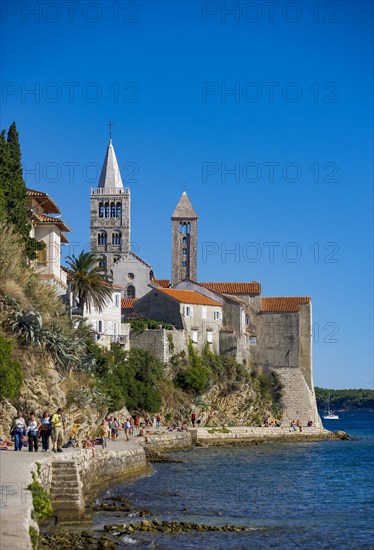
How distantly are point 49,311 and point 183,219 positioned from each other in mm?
59890

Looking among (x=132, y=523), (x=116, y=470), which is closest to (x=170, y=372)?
(x=116, y=470)

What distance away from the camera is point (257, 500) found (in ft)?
107

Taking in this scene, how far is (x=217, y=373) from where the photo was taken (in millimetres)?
75125

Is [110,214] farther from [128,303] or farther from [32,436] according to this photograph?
[32,436]

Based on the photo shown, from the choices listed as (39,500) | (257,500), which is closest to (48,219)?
(257,500)

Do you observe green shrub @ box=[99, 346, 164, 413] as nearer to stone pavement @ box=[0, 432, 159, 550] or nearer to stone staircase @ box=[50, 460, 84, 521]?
stone pavement @ box=[0, 432, 159, 550]

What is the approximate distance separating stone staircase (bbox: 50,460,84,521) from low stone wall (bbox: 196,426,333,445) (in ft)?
132

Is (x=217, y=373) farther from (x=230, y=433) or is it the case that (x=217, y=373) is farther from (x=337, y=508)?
(x=337, y=508)

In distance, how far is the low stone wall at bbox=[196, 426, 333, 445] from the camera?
66.0m

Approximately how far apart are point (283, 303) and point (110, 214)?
26.9m

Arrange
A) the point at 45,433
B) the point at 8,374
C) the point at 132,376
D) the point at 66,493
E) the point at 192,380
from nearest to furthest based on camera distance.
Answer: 1. the point at 66,493
2. the point at 45,433
3. the point at 8,374
4. the point at 132,376
5. the point at 192,380

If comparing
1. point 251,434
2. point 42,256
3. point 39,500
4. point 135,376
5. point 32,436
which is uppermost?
point 42,256

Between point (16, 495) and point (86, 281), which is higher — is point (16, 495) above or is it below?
below

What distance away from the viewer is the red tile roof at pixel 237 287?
82.9m
